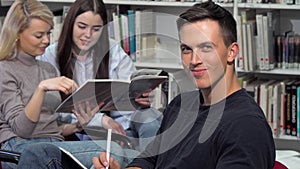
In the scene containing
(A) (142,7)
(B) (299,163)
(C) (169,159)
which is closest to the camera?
(C) (169,159)

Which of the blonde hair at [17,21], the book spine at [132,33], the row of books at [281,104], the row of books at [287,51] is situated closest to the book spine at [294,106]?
the row of books at [281,104]

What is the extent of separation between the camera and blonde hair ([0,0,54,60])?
2416mm

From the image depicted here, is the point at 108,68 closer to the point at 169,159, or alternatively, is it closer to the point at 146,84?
the point at 146,84

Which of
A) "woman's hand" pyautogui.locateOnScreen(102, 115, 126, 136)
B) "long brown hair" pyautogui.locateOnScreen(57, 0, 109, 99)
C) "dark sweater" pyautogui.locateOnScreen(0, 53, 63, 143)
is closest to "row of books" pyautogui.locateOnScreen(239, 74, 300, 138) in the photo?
"long brown hair" pyautogui.locateOnScreen(57, 0, 109, 99)

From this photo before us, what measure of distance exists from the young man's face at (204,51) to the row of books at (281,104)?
5.29ft

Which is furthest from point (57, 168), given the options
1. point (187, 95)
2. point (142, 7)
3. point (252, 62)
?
point (142, 7)

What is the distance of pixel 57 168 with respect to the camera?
192 cm

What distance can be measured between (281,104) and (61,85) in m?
1.44

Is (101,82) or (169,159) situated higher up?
(101,82)

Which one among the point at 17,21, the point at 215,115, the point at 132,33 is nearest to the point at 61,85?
the point at 17,21

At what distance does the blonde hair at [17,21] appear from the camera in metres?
2.42

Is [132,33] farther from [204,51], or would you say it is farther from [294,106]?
[204,51]

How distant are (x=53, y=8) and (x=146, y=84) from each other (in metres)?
2.01

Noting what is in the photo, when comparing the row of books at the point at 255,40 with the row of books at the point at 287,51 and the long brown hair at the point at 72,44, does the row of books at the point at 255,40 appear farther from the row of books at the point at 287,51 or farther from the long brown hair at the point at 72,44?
the long brown hair at the point at 72,44
